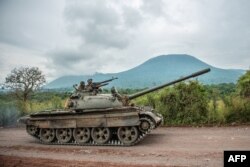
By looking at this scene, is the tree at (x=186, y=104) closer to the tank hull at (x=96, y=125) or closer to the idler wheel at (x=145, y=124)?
the tank hull at (x=96, y=125)

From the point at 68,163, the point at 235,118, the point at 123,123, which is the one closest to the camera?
the point at 68,163

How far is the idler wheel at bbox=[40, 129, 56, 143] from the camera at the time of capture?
15.6m

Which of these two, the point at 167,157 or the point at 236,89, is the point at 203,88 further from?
the point at 167,157

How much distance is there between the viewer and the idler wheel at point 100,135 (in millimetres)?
14484

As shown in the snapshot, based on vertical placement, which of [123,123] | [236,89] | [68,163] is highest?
[236,89]

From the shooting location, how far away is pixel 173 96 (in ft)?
63.6

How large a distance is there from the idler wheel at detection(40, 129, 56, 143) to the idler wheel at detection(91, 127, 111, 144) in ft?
6.14

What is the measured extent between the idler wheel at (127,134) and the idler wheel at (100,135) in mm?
451

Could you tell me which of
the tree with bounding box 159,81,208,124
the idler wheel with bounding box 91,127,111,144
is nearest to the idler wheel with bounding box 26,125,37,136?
the idler wheel with bounding box 91,127,111,144

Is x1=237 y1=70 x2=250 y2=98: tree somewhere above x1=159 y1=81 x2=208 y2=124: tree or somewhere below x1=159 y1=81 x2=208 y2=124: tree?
above

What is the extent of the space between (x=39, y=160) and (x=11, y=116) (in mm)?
12693

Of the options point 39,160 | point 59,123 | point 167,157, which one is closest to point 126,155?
point 167,157

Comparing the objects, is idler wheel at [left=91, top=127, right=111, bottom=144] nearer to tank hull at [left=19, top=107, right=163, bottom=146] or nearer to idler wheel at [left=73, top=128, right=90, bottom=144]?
tank hull at [left=19, top=107, right=163, bottom=146]

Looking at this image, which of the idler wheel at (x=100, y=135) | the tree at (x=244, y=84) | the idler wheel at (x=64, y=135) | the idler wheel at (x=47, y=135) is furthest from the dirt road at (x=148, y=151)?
the tree at (x=244, y=84)
